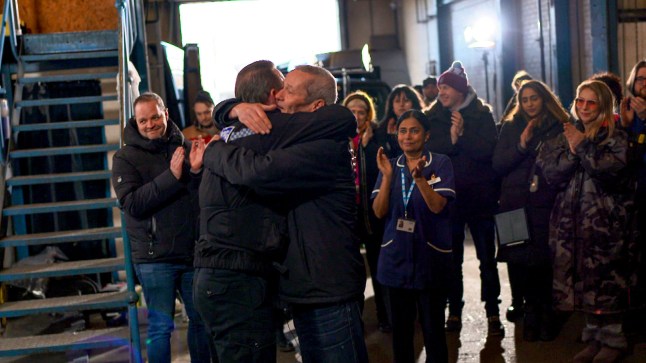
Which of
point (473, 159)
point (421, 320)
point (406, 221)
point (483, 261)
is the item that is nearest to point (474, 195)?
point (473, 159)

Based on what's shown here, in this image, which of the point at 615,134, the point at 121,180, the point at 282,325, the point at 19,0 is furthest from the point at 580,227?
the point at 19,0

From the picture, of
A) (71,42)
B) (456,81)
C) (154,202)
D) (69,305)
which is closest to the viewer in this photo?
(154,202)

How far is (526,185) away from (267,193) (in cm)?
328

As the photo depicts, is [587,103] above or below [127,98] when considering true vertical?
below

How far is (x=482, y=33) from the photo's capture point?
13148mm

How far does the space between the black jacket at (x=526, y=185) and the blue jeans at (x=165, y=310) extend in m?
2.39

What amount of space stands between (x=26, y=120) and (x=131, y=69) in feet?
5.20

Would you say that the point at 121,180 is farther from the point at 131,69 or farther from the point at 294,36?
the point at 294,36

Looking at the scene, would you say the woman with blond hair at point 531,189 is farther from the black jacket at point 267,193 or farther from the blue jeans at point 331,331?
the black jacket at point 267,193

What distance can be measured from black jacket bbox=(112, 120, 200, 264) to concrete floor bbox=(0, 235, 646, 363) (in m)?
1.66

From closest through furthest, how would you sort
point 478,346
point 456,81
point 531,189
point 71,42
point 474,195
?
point 531,189, point 478,346, point 474,195, point 456,81, point 71,42

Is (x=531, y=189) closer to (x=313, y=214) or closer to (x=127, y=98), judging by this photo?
(x=313, y=214)

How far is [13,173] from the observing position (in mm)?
8641

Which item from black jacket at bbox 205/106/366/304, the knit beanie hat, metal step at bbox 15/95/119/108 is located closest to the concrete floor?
the knit beanie hat
